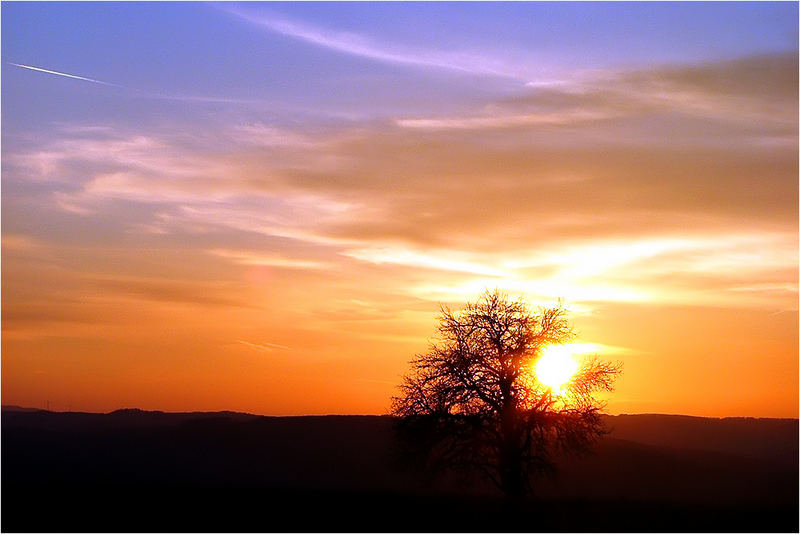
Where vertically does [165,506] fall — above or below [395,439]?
below

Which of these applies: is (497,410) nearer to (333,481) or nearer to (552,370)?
(552,370)

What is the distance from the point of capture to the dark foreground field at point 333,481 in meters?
30.7

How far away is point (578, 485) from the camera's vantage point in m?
61.9

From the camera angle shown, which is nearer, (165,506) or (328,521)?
(328,521)

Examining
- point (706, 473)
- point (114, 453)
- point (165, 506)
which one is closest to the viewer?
point (165, 506)

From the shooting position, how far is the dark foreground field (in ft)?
101

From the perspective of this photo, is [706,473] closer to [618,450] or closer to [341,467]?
[618,450]

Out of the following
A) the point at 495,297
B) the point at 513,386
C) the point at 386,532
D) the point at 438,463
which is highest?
the point at 495,297

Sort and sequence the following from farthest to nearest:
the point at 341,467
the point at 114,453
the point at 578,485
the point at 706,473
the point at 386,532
A: the point at 114,453
the point at 341,467
the point at 706,473
the point at 578,485
the point at 386,532

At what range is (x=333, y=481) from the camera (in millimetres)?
63062

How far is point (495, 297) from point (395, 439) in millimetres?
7229

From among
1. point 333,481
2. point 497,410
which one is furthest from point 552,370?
point 333,481

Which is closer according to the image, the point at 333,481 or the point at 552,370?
the point at 552,370

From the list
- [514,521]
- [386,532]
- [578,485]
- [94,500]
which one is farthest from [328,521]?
[578,485]
